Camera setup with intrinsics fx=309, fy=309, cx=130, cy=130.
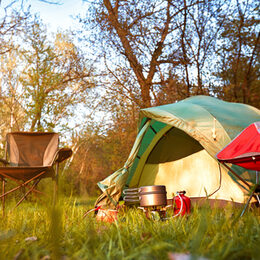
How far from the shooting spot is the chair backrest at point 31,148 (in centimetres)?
363

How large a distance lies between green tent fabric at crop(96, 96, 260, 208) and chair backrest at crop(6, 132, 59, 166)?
0.86 meters

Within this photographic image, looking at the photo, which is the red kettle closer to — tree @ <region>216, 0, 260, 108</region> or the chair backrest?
the chair backrest

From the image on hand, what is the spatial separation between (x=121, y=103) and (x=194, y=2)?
2.39 metres

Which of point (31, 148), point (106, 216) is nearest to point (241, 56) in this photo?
point (31, 148)

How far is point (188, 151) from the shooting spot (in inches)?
150

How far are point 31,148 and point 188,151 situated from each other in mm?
1913

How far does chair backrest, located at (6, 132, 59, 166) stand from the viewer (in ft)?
11.9

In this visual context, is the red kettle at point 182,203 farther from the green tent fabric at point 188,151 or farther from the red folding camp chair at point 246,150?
the red folding camp chair at point 246,150

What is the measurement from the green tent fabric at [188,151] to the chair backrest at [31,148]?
0.86m

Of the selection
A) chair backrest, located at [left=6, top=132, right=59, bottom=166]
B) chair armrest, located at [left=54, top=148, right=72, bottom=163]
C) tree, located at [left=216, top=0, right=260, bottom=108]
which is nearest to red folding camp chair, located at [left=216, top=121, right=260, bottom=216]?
chair armrest, located at [left=54, top=148, right=72, bottom=163]

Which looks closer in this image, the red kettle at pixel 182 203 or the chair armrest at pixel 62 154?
the red kettle at pixel 182 203

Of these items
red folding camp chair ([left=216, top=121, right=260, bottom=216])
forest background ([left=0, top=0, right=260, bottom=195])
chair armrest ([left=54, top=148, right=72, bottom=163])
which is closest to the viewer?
red folding camp chair ([left=216, top=121, right=260, bottom=216])

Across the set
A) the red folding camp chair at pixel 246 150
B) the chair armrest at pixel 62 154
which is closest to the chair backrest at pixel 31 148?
the chair armrest at pixel 62 154

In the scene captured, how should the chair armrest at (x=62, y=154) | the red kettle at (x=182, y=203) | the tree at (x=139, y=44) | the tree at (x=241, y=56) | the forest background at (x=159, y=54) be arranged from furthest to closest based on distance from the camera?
the tree at (x=139, y=44), the forest background at (x=159, y=54), the tree at (x=241, y=56), the chair armrest at (x=62, y=154), the red kettle at (x=182, y=203)
